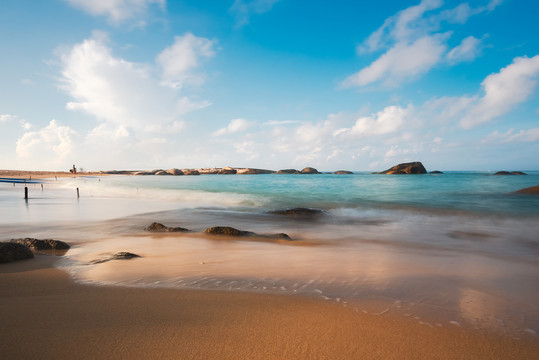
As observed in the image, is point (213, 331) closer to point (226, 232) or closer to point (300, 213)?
point (226, 232)

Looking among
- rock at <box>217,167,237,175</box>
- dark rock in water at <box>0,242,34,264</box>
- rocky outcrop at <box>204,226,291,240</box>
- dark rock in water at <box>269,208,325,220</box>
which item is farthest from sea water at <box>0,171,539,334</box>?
rock at <box>217,167,237,175</box>

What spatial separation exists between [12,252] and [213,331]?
5.25 metres

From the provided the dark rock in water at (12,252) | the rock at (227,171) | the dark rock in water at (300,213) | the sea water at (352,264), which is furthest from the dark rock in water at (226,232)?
the rock at (227,171)

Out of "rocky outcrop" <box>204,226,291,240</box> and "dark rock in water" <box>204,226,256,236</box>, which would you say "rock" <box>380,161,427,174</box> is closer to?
"rocky outcrop" <box>204,226,291,240</box>

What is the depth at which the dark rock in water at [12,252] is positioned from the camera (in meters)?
5.10

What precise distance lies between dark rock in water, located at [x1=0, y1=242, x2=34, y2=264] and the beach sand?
1.85 metres

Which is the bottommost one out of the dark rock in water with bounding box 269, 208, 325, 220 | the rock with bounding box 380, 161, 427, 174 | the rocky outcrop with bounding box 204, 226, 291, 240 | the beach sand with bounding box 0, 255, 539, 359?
A: the dark rock in water with bounding box 269, 208, 325, 220

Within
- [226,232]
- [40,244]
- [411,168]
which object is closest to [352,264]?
[226,232]

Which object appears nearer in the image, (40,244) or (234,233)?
(40,244)

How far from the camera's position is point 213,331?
2.79 m

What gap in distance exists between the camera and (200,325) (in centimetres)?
291

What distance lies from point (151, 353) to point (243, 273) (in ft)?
8.76

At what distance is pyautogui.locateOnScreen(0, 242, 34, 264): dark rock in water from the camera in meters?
5.10

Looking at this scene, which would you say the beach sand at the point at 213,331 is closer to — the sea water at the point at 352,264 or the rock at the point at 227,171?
the sea water at the point at 352,264
